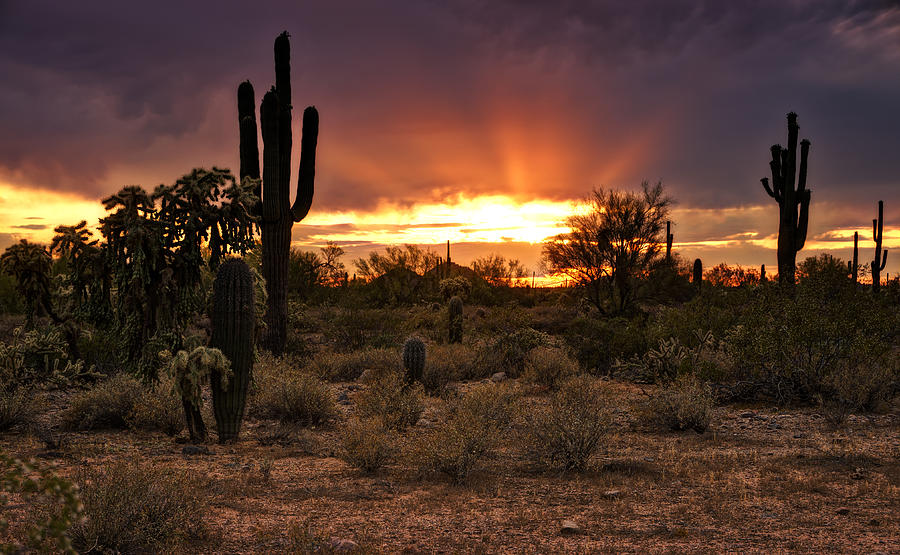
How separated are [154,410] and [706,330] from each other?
1195 centimetres

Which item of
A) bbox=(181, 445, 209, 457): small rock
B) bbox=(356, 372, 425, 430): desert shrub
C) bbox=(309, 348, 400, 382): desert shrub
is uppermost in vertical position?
bbox=(356, 372, 425, 430): desert shrub

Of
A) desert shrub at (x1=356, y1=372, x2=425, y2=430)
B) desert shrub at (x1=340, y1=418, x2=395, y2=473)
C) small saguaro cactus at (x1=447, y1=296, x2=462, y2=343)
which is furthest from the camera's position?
small saguaro cactus at (x1=447, y1=296, x2=462, y2=343)

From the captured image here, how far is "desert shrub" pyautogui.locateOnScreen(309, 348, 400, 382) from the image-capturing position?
1495 cm

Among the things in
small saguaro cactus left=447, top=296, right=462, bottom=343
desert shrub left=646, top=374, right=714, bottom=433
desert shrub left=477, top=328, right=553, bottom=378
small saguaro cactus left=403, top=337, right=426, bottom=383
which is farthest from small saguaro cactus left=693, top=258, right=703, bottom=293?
desert shrub left=646, top=374, right=714, bottom=433

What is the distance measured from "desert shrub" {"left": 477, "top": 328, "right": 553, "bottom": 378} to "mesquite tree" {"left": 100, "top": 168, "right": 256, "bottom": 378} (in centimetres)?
808

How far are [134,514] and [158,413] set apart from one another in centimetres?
472

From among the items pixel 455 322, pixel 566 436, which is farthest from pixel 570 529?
pixel 455 322

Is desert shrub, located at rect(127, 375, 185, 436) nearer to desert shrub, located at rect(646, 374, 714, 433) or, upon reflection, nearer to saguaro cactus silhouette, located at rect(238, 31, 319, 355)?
saguaro cactus silhouette, located at rect(238, 31, 319, 355)

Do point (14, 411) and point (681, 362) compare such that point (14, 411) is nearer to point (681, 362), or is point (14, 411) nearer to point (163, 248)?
point (163, 248)

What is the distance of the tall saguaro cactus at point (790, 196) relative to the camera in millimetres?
20688

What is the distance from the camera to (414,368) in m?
13.1

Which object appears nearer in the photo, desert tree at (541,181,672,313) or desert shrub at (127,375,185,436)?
desert shrub at (127,375,185,436)

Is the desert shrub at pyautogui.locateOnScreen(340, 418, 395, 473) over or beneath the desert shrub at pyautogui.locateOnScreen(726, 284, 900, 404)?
beneath

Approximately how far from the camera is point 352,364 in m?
15.4
